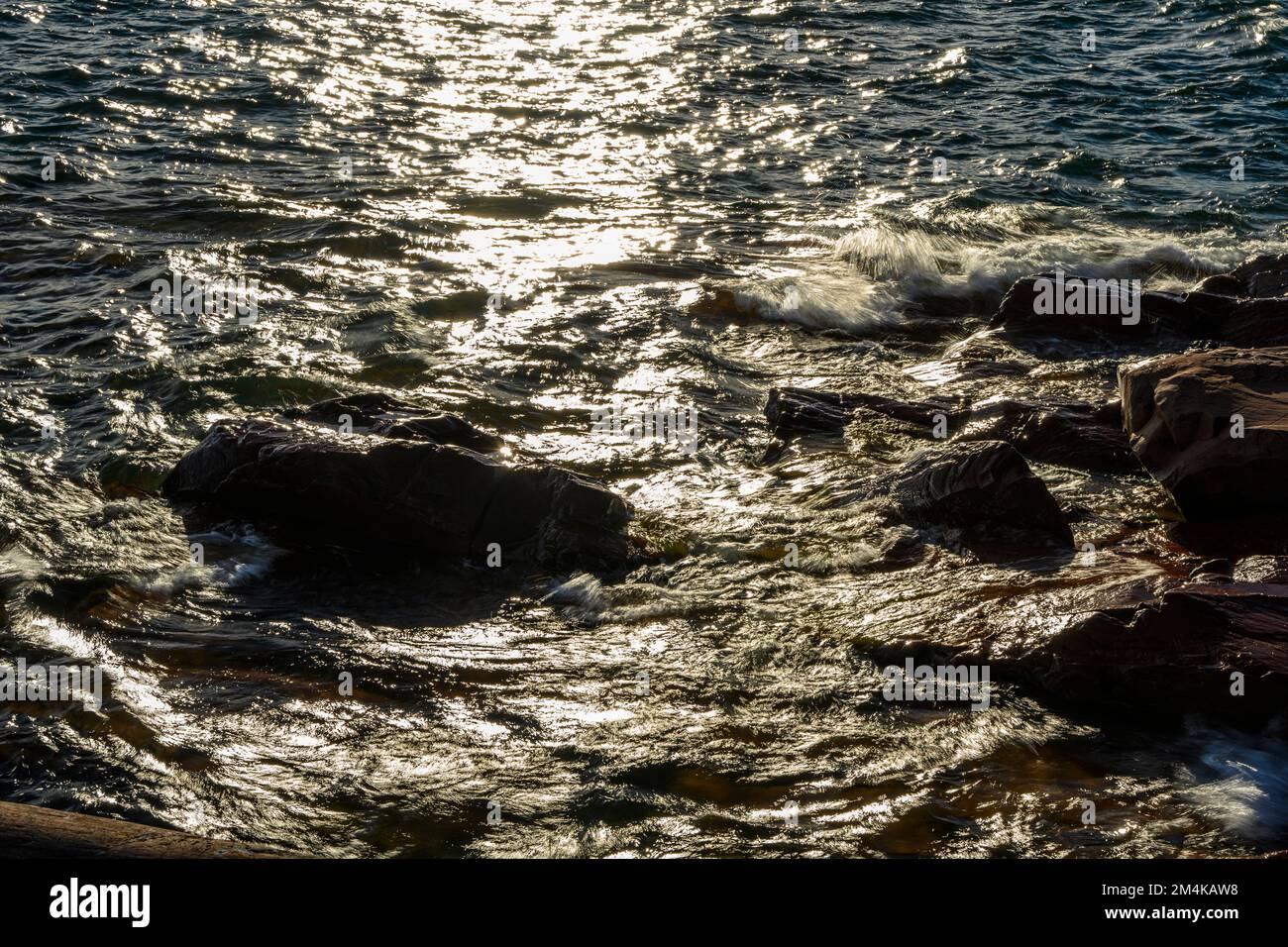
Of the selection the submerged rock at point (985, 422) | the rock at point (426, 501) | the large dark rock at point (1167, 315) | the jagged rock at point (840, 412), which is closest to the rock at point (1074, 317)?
the large dark rock at point (1167, 315)

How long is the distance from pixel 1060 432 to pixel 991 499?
1.88 m

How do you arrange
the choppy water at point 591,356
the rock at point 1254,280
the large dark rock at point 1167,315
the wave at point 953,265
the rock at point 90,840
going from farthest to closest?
the wave at point 953,265
the rock at point 1254,280
the large dark rock at point 1167,315
the choppy water at point 591,356
the rock at point 90,840

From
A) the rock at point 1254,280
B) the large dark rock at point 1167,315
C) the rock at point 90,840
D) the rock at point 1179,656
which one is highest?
the rock at point 1254,280

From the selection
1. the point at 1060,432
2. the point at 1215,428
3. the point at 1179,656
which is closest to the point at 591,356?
the point at 1060,432

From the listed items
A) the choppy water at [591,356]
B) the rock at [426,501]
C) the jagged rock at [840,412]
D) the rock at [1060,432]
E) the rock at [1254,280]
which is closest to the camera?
the choppy water at [591,356]

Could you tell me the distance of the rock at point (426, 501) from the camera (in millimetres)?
8602

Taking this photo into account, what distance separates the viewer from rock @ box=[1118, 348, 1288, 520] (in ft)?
28.3

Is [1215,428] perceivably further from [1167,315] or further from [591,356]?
[591,356]

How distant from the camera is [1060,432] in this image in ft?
33.4

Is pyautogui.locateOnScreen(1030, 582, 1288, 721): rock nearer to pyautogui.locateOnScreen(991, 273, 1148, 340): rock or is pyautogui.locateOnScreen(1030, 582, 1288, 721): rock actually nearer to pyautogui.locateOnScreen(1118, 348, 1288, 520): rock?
pyautogui.locateOnScreen(1118, 348, 1288, 520): rock

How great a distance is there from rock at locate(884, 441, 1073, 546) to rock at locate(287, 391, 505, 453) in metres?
3.50

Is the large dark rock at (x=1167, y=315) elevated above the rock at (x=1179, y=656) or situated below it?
above

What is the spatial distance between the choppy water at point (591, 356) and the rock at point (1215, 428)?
1.47 feet

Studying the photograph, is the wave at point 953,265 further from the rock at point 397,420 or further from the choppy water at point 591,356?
the rock at point 397,420
